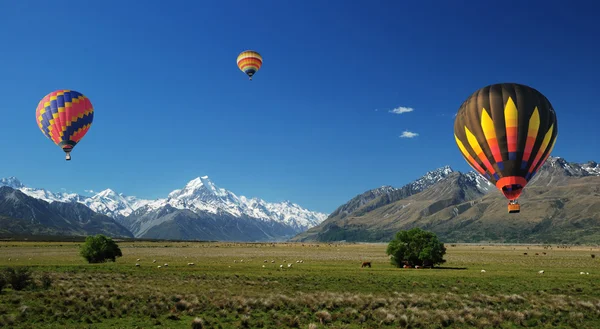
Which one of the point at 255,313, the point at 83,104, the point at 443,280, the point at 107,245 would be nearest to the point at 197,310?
the point at 255,313

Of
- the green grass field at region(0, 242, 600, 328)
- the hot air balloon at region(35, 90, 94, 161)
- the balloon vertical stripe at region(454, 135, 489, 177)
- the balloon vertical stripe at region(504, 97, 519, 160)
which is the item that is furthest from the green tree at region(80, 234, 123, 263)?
the balloon vertical stripe at region(504, 97, 519, 160)

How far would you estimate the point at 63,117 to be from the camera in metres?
79.8

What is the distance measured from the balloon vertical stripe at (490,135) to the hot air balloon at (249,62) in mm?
58354

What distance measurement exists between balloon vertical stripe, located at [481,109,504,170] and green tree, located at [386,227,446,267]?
71.5 feet

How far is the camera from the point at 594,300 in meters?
34.5

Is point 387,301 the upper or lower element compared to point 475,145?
lower

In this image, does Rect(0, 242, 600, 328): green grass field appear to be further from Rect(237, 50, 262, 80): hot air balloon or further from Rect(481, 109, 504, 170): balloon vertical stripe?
Rect(237, 50, 262, 80): hot air balloon

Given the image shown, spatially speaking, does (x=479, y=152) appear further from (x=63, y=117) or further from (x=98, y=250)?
(x=63, y=117)

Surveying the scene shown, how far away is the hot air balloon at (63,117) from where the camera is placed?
7988cm

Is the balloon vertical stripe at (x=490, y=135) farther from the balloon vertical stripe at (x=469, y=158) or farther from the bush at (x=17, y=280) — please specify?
the bush at (x=17, y=280)

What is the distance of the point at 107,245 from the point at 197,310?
178 ft

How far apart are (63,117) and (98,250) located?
1043 inches

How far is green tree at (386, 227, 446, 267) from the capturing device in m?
68.5

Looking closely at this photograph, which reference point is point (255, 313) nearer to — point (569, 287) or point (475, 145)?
point (569, 287)
